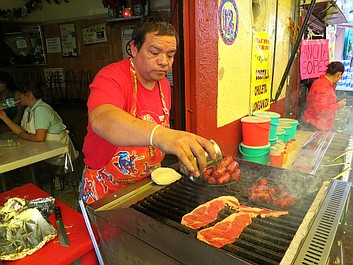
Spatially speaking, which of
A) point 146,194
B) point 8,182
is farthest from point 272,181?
point 8,182

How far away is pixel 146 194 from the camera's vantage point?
64.3 inches

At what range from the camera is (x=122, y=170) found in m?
1.77

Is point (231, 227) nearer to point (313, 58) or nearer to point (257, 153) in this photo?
point (257, 153)

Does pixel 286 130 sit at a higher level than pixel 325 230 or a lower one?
lower

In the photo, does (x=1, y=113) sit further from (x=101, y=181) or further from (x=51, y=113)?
(x=101, y=181)

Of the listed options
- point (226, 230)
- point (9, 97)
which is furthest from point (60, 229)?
point (9, 97)

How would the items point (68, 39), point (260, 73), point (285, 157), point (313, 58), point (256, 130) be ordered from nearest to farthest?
point (256, 130) → point (285, 157) → point (260, 73) → point (313, 58) → point (68, 39)

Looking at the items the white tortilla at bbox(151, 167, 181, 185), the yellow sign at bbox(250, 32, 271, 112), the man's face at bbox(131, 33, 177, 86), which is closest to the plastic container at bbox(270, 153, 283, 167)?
the yellow sign at bbox(250, 32, 271, 112)

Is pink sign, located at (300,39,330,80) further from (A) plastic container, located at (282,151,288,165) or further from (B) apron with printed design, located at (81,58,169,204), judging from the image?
(B) apron with printed design, located at (81,58,169,204)

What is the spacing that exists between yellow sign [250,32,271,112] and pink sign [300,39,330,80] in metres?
1.33

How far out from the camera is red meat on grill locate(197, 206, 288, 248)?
1.20 meters

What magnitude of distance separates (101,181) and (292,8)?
4031mm

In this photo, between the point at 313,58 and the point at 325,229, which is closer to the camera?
the point at 325,229

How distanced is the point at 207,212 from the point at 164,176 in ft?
1.51
